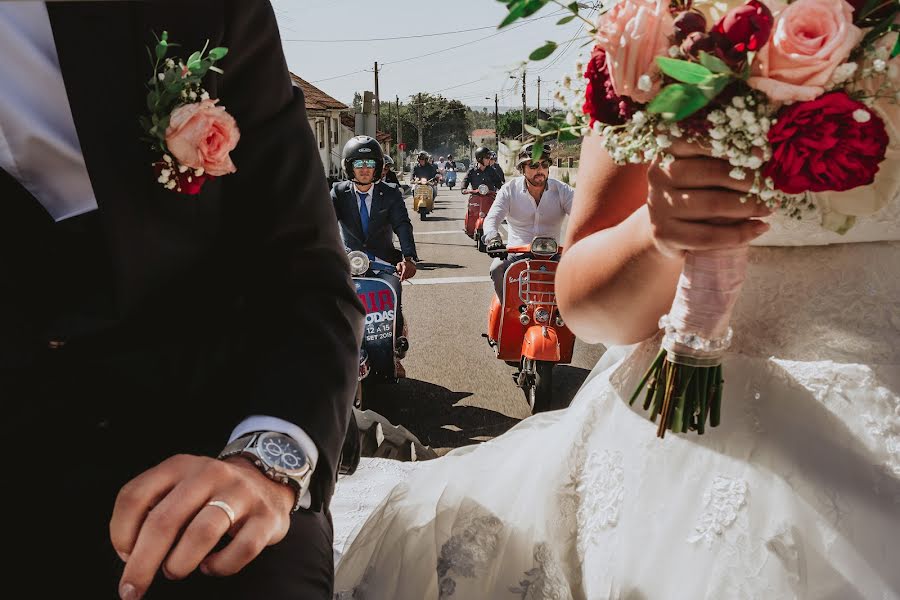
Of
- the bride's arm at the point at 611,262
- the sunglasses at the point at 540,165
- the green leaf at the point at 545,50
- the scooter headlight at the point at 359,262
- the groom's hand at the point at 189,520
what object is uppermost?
the green leaf at the point at 545,50

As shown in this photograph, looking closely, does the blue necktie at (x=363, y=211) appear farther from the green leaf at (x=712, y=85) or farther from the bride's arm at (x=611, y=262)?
the green leaf at (x=712, y=85)

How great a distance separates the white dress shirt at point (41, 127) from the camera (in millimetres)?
1249

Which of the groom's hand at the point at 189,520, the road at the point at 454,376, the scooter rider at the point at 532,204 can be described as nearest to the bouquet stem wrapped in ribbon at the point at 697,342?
the groom's hand at the point at 189,520

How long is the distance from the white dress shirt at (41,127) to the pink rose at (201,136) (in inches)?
7.8

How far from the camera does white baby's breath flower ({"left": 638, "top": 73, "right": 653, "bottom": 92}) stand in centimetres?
115

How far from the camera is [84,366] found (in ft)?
4.33

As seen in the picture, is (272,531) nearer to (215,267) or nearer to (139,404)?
(139,404)

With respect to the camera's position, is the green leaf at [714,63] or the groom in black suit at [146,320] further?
the groom in black suit at [146,320]

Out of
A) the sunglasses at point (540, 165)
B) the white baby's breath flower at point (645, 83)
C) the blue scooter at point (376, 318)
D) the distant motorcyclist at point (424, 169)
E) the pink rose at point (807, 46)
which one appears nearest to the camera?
the pink rose at point (807, 46)

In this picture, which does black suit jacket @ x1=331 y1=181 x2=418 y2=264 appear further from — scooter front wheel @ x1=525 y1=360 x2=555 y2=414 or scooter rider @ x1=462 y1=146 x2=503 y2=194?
scooter rider @ x1=462 y1=146 x2=503 y2=194

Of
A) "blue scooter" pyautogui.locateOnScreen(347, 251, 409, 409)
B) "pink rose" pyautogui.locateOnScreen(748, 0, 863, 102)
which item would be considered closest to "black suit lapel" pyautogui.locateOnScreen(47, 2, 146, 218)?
"pink rose" pyautogui.locateOnScreen(748, 0, 863, 102)

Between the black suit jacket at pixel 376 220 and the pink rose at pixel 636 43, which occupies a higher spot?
the pink rose at pixel 636 43

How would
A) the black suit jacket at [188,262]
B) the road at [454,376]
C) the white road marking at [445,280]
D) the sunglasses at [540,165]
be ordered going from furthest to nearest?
the white road marking at [445,280]
the sunglasses at [540,165]
the road at [454,376]
the black suit jacket at [188,262]

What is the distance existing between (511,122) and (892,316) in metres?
104
